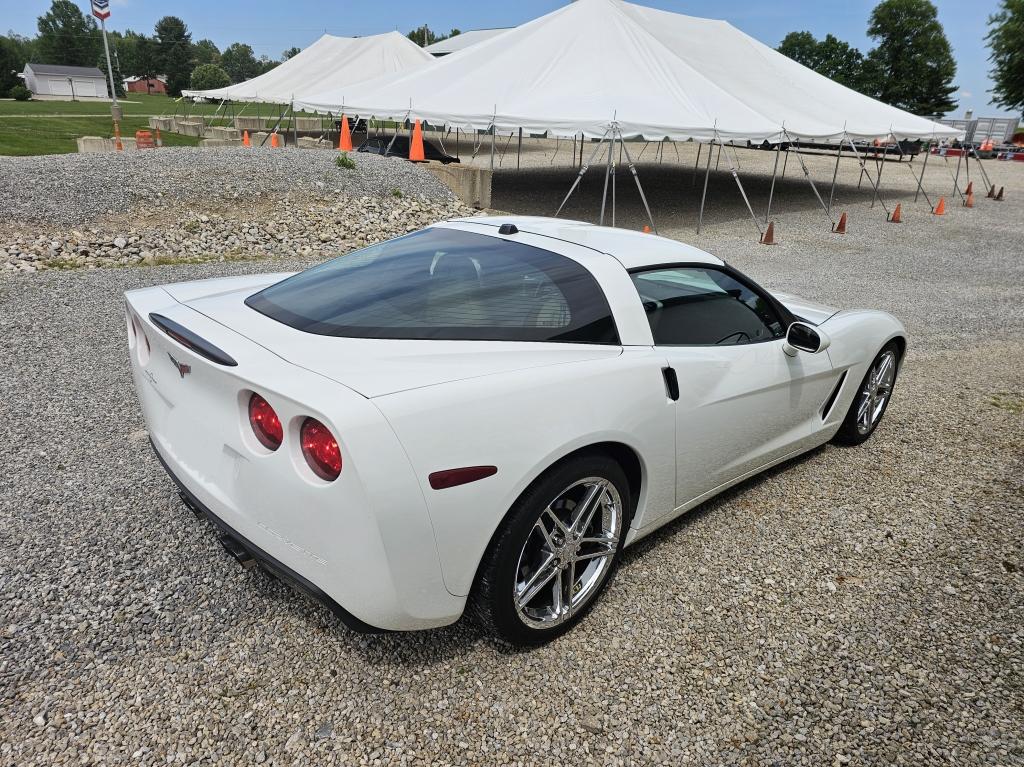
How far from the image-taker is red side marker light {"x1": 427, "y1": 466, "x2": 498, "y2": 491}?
2.03m

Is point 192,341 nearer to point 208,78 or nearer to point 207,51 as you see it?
point 208,78

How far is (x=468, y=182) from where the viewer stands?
47.0ft

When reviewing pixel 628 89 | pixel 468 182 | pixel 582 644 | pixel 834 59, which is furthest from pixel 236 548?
pixel 834 59

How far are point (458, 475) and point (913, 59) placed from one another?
93.8 metres

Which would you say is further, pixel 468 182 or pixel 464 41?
pixel 464 41

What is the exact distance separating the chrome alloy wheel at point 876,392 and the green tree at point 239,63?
17761cm

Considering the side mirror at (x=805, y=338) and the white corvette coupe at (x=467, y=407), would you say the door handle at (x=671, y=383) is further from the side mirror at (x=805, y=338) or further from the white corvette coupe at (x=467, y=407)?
the side mirror at (x=805, y=338)

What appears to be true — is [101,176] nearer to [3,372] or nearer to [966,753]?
[3,372]

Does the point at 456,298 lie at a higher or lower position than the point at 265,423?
higher

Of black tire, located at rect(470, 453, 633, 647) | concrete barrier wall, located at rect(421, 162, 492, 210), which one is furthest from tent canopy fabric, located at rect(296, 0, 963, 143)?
black tire, located at rect(470, 453, 633, 647)

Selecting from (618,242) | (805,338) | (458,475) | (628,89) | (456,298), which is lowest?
(458,475)

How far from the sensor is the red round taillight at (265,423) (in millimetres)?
2125

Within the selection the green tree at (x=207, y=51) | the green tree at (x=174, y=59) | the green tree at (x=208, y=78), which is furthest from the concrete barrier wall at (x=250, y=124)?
the green tree at (x=207, y=51)

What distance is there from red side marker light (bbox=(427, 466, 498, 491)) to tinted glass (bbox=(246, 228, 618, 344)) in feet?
1.72
